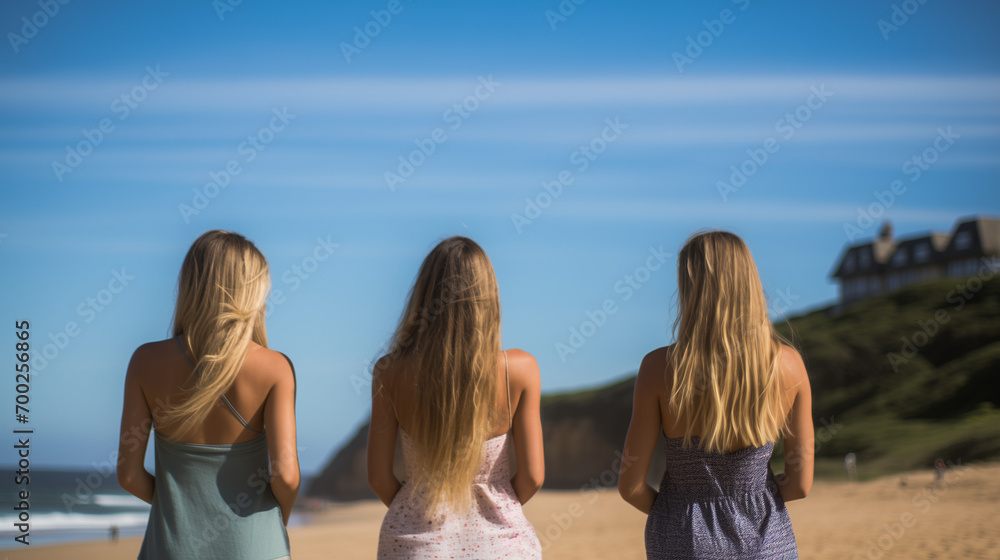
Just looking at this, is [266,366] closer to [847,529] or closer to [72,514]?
[847,529]

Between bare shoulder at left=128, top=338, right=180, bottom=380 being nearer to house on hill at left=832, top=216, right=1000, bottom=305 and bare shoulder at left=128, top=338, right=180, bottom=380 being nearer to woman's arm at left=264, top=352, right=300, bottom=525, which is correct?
woman's arm at left=264, top=352, right=300, bottom=525

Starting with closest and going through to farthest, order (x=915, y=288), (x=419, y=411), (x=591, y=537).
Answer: (x=419, y=411)
(x=591, y=537)
(x=915, y=288)

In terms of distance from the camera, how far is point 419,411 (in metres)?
3.10

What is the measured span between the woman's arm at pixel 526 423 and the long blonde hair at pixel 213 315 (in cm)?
109

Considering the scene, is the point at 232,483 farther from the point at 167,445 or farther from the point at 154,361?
the point at 154,361

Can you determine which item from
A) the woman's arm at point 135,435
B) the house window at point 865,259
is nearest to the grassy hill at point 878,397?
the house window at point 865,259

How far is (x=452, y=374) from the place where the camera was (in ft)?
10.1

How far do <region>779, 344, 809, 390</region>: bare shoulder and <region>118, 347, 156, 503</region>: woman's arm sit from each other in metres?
2.64

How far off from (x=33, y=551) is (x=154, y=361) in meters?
18.2

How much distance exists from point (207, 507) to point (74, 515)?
35.3 metres

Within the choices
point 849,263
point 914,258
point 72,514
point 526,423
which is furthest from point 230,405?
point 849,263

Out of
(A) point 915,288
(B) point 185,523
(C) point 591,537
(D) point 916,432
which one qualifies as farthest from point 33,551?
(A) point 915,288

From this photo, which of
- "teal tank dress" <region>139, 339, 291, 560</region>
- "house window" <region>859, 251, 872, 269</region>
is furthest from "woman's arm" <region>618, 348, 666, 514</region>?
"house window" <region>859, 251, 872, 269</region>

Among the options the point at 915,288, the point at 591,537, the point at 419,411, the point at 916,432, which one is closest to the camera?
the point at 419,411
